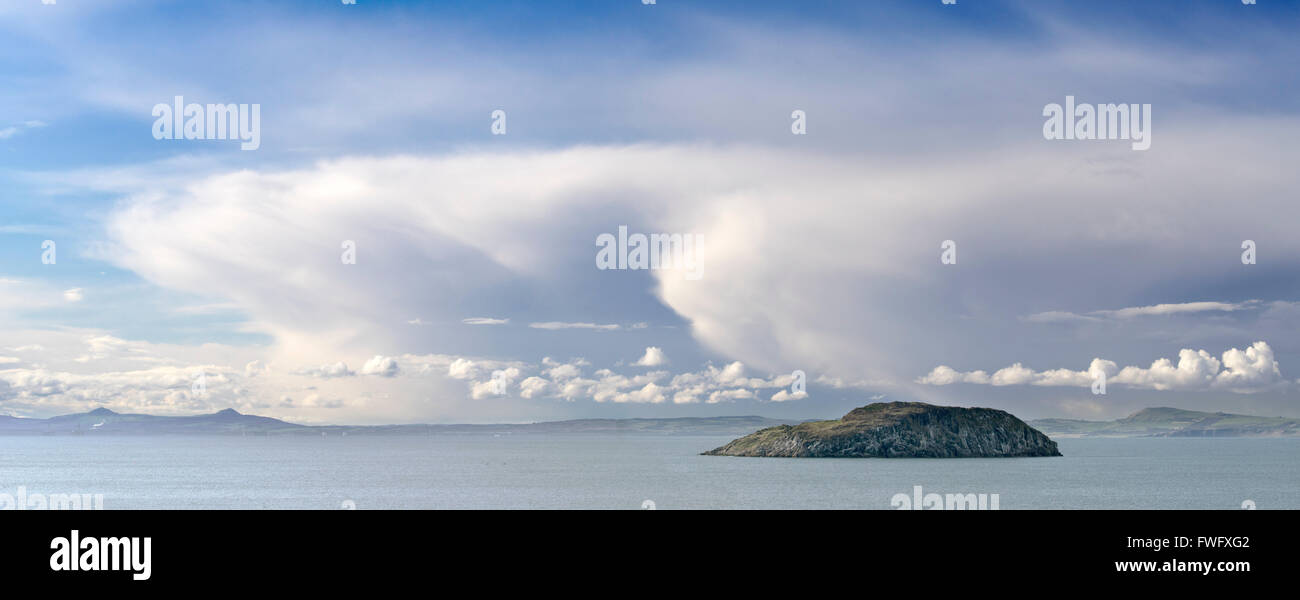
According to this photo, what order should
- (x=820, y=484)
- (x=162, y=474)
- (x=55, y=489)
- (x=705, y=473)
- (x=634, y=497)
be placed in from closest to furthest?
(x=634, y=497), (x=820, y=484), (x=55, y=489), (x=705, y=473), (x=162, y=474)

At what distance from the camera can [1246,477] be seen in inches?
7677

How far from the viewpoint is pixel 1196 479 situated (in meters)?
Result: 182

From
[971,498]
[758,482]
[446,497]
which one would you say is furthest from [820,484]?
[446,497]
